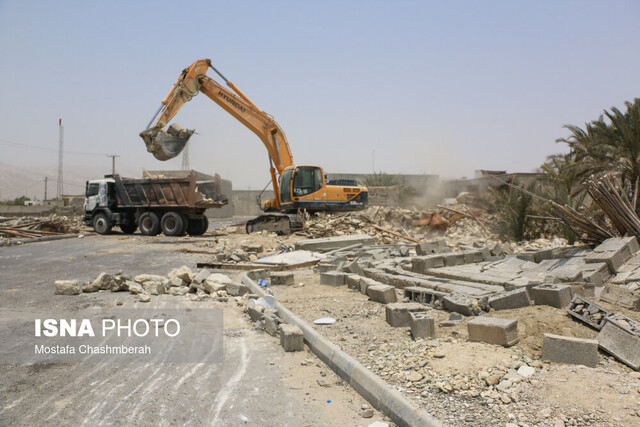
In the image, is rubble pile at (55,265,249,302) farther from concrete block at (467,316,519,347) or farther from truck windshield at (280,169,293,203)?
truck windshield at (280,169,293,203)

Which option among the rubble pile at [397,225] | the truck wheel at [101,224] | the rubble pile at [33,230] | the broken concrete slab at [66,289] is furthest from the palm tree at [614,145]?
the rubble pile at [33,230]

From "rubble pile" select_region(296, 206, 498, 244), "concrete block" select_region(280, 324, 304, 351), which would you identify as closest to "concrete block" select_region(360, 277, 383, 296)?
"concrete block" select_region(280, 324, 304, 351)

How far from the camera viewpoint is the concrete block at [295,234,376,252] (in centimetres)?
1270

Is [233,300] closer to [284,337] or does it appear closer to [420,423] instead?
[284,337]

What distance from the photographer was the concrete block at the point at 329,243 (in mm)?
12695

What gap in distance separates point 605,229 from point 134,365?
8311mm

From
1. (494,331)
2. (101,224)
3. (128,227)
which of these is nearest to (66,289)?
(494,331)

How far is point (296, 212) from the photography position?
55.7 feet

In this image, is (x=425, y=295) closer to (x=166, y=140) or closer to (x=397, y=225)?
(x=166, y=140)

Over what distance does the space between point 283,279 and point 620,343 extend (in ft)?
17.8

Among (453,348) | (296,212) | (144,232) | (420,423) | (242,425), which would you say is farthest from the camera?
(144,232)

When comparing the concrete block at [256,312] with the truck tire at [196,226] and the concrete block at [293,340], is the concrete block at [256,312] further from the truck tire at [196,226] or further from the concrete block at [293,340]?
the truck tire at [196,226]

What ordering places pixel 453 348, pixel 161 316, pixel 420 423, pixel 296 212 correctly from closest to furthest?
pixel 420 423 < pixel 453 348 < pixel 161 316 < pixel 296 212

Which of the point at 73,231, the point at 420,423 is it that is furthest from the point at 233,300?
the point at 73,231
